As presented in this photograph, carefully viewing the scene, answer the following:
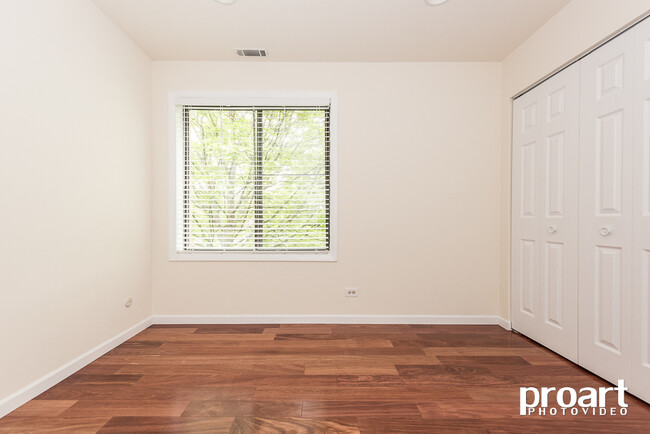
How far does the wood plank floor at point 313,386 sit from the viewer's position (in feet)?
6.26

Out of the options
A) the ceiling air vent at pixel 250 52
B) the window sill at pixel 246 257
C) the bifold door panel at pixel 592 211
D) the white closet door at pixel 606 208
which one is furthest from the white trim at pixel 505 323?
the ceiling air vent at pixel 250 52

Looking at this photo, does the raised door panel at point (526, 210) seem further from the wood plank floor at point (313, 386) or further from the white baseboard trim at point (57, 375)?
the white baseboard trim at point (57, 375)

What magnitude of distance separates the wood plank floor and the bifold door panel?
24 cm

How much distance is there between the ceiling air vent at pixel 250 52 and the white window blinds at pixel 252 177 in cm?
50

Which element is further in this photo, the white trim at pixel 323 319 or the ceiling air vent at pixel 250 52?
the white trim at pixel 323 319

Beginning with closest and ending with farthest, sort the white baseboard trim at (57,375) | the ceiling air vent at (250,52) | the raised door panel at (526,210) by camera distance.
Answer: the white baseboard trim at (57,375) → the raised door panel at (526,210) → the ceiling air vent at (250,52)

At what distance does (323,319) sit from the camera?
3.72 m

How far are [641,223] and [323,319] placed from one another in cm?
268

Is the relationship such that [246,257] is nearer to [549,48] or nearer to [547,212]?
[547,212]

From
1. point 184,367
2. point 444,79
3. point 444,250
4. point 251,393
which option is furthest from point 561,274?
point 184,367

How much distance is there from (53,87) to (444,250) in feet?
11.6

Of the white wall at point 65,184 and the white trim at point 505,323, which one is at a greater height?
the white wall at point 65,184

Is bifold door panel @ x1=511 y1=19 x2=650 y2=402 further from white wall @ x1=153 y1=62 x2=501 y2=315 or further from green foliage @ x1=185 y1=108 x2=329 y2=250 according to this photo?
green foliage @ x1=185 y1=108 x2=329 y2=250

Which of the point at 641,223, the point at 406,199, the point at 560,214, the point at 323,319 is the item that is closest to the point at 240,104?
the point at 406,199
